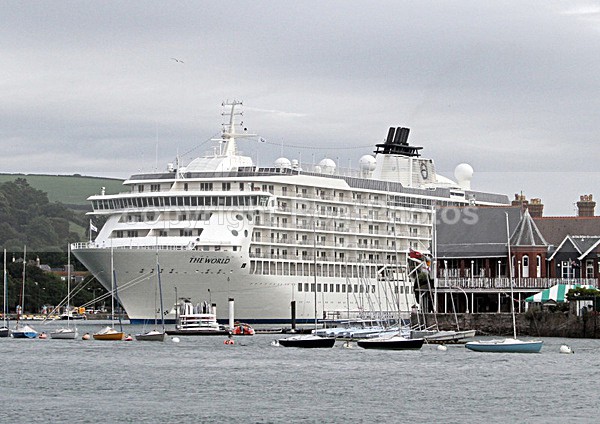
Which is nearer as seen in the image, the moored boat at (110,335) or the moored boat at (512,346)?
the moored boat at (512,346)

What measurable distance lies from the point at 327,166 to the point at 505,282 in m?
25.3

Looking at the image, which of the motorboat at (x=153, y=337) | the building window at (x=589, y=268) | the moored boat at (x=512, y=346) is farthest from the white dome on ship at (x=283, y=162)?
the moored boat at (x=512, y=346)

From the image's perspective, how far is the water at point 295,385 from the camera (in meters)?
50.5

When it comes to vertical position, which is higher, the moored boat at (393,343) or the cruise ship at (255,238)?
the cruise ship at (255,238)

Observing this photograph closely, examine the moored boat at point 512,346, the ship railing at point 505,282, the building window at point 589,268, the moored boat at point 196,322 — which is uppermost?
the building window at point 589,268

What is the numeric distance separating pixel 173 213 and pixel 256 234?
6.77 metres

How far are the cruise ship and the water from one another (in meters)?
19.8

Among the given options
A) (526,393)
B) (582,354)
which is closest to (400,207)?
(582,354)

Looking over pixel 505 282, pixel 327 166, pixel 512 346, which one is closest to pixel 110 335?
pixel 512 346

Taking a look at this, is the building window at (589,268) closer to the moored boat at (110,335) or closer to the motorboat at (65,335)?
the moored boat at (110,335)

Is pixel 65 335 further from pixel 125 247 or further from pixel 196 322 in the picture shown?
pixel 196 322

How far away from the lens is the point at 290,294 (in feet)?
371

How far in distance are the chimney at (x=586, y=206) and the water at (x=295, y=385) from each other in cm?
4073

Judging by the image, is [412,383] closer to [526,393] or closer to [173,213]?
[526,393]
